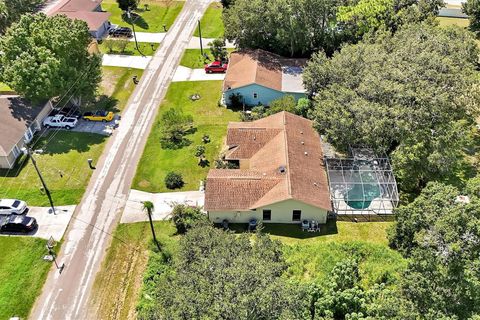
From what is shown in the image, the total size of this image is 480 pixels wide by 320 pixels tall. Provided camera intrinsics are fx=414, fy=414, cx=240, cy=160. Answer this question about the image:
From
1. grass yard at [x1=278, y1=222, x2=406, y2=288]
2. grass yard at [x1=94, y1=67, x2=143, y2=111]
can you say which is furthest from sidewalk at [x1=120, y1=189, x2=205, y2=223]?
grass yard at [x1=94, y1=67, x2=143, y2=111]

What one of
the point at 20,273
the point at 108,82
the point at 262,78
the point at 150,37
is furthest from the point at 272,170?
the point at 150,37

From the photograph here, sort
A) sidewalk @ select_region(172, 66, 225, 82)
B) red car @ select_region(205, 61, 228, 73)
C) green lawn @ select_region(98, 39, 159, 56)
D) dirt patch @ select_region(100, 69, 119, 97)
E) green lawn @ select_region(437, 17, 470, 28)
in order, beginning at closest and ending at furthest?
dirt patch @ select_region(100, 69, 119, 97) < sidewalk @ select_region(172, 66, 225, 82) < red car @ select_region(205, 61, 228, 73) < green lawn @ select_region(98, 39, 159, 56) < green lawn @ select_region(437, 17, 470, 28)

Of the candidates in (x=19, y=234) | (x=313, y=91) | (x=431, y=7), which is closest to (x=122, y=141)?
(x=19, y=234)

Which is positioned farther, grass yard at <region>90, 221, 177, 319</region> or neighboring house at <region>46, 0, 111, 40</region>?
neighboring house at <region>46, 0, 111, 40</region>

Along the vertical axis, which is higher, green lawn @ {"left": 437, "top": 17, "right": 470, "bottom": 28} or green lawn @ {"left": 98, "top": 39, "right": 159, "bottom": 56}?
green lawn @ {"left": 98, "top": 39, "right": 159, "bottom": 56}

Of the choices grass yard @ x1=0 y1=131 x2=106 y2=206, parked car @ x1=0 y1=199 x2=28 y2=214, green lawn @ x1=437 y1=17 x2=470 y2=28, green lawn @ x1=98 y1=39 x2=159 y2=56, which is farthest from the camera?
green lawn @ x1=437 y1=17 x2=470 y2=28

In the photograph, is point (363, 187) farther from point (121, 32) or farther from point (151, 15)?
point (151, 15)

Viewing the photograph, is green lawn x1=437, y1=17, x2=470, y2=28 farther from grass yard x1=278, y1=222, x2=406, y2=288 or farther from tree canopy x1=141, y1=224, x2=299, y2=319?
tree canopy x1=141, y1=224, x2=299, y2=319

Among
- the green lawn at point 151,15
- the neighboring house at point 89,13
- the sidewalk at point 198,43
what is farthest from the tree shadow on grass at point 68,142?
the green lawn at point 151,15
